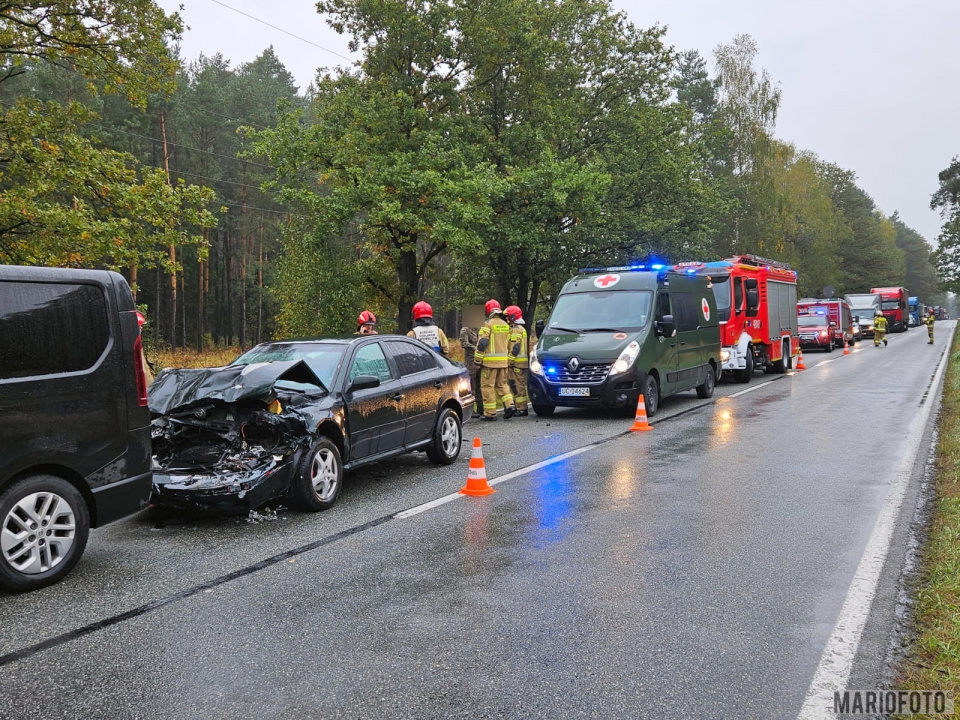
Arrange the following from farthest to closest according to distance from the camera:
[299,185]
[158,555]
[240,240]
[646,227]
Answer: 1. [240,240]
2. [646,227]
3. [299,185]
4. [158,555]

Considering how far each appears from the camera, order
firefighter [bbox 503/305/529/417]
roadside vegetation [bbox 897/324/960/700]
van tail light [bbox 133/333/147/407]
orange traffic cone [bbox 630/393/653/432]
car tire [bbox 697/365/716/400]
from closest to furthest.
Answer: roadside vegetation [bbox 897/324/960/700] → van tail light [bbox 133/333/147/407] → orange traffic cone [bbox 630/393/653/432] → firefighter [bbox 503/305/529/417] → car tire [bbox 697/365/716/400]

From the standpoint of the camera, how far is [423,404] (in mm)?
8242

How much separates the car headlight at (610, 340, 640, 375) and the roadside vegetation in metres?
5.19

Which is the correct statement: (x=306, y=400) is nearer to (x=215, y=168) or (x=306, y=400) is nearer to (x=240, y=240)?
(x=215, y=168)

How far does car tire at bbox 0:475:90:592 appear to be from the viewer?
4.47 meters

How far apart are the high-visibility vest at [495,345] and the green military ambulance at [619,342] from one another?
0.56 m

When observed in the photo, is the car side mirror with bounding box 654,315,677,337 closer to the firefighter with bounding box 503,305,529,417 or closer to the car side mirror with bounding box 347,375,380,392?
the firefighter with bounding box 503,305,529,417

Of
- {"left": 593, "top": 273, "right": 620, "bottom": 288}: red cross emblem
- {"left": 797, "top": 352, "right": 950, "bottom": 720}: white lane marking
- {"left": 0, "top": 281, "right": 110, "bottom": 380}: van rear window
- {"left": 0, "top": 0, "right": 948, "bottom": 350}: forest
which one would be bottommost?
{"left": 797, "top": 352, "right": 950, "bottom": 720}: white lane marking

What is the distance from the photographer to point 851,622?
13.0 feet

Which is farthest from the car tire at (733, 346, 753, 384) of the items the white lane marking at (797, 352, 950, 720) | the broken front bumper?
the broken front bumper

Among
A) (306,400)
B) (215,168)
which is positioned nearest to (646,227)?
(306,400)

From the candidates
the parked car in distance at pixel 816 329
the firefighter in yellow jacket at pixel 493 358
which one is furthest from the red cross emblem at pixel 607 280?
the parked car in distance at pixel 816 329

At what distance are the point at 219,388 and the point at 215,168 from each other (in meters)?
44.1

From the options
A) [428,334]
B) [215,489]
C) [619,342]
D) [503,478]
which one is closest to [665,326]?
[619,342]
